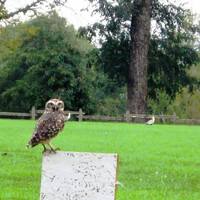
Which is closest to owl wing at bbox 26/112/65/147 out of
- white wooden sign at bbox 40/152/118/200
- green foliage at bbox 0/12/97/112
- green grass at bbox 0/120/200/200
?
white wooden sign at bbox 40/152/118/200

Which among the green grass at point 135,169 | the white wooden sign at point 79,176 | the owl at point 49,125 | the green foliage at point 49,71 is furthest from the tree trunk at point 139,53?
the white wooden sign at point 79,176

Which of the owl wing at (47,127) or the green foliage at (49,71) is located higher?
the green foliage at (49,71)

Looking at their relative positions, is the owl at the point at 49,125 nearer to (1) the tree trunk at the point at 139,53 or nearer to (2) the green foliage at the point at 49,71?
(1) the tree trunk at the point at 139,53

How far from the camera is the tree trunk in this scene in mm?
35906

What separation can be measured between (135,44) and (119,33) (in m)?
2.52

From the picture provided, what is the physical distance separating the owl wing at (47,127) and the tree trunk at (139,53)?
2996 cm

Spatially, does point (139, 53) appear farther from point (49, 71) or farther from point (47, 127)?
point (47, 127)

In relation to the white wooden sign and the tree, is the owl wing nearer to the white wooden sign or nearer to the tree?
the white wooden sign

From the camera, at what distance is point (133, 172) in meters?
10.5

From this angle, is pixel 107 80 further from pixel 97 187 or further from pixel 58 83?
pixel 97 187

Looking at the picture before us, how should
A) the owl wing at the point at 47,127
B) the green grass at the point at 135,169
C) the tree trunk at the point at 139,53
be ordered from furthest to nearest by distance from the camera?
the tree trunk at the point at 139,53, the green grass at the point at 135,169, the owl wing at the point at 47,127

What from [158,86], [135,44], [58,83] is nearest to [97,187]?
[135,44]

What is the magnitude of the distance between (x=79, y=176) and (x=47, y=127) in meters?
1.60

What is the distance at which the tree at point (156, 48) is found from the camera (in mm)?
36562
